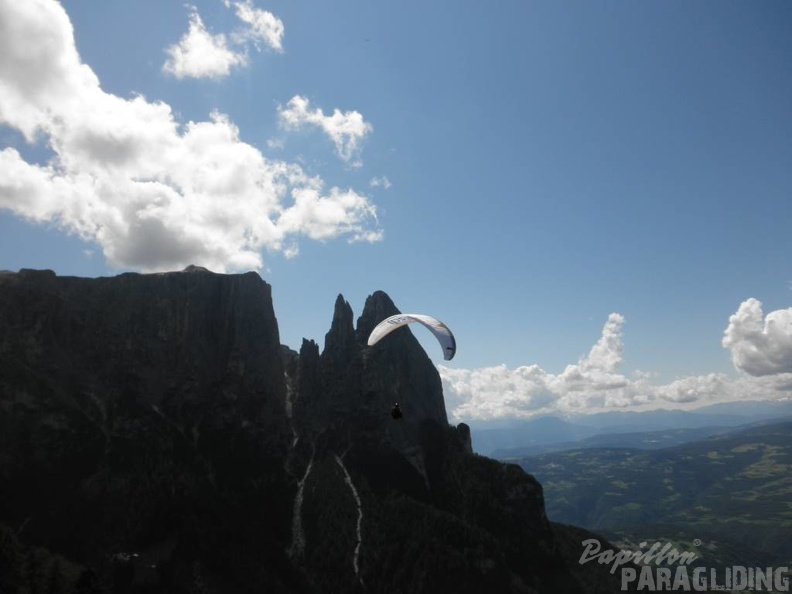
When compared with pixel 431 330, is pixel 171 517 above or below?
below

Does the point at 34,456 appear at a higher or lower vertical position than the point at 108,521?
higher

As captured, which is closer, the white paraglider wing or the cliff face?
the white paraglider wing

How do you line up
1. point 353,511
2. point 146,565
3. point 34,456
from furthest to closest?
point 353,511, point 34,456, point 146,565

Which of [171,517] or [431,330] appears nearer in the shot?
[431,330]

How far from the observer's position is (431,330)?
82.2 metres

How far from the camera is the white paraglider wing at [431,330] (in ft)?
254

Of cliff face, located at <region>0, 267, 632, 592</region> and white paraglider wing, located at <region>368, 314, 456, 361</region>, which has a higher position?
white paraglider wing, located at <region>368, 314, 456, 361</region>

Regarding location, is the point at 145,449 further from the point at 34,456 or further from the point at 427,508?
the point at 427,508

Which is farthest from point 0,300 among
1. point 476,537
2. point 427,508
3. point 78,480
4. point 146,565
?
point 476,537

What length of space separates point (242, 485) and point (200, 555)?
134 feet

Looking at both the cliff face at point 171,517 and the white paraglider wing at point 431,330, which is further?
the cliff face at point 171,517

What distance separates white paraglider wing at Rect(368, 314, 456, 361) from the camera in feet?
254

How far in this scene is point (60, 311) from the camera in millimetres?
199500

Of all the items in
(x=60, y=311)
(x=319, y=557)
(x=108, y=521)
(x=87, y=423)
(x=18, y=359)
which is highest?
(x=60, y=311)
